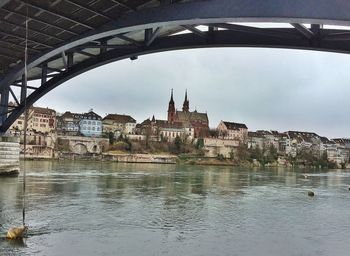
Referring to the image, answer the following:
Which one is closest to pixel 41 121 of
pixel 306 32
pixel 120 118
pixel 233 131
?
pixel 120 118

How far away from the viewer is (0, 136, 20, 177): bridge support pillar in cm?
2917

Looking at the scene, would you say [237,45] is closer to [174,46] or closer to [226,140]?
[174,46]

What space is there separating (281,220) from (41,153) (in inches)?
3731

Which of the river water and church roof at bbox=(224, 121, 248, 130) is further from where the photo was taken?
church roof at bbox=(224, 121, 248, 130)

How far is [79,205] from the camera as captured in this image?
60.8ft

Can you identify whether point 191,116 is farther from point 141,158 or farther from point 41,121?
point 41,121

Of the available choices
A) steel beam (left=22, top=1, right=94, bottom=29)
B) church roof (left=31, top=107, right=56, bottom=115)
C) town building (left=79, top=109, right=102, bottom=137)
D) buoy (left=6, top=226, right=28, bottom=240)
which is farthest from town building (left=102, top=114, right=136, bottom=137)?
buoy (left=6, top=226, right=28, bottom=240)

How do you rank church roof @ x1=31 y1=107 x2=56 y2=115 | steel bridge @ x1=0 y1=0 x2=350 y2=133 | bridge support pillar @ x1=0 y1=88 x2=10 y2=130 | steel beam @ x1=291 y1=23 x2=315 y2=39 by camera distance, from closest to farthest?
steel bridge @ x1=0 y1=0 x2=350 y2=133, steel beam @ x1=291 y1=23 x2=315 y2=39, bridge support pillar @ x1=0 y1=88 x2=10 y2=130, church roof @ x1=31 y1=107 x2=56 y2=115

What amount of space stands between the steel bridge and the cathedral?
12263cm

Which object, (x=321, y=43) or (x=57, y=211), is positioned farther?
(x=57, y=211)

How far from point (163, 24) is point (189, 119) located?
13985cm

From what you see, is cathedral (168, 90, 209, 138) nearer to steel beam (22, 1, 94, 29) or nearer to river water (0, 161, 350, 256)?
river water (0, 161, 350, 256)

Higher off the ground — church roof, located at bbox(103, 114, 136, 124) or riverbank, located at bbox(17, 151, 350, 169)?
church roof, located at bbox(103, 114, 136, 124)

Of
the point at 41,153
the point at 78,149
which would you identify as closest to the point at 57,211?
the point at 41,153
